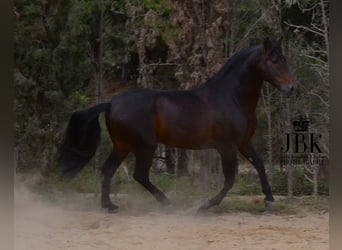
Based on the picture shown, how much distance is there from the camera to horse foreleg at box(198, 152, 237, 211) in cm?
602

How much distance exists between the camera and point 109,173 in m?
6.05

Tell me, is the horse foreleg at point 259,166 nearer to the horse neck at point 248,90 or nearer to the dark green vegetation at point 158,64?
the dark green vegetation at point 158,64

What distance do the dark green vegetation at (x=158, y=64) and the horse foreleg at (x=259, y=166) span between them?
0.44ft

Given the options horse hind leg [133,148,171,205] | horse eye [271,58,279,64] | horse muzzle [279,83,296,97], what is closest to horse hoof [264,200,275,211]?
horse hind leg [133,148,171,205]

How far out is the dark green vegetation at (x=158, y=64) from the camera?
6.27 m

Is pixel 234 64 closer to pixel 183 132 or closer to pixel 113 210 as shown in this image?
pixel 183 132

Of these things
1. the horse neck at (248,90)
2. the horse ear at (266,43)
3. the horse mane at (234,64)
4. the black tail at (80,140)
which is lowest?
the black tail at (80,140)

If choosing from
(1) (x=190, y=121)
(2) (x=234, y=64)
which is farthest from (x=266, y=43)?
(1) (x=190, y=121)

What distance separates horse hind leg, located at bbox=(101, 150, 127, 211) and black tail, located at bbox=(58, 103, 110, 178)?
0.61 feet

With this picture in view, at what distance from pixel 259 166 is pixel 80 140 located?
1.78 meters

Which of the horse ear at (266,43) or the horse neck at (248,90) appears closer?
the horse ear at (266,43)

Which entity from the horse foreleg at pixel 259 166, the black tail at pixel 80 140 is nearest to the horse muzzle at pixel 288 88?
the horse foreleg at pixel 259 166

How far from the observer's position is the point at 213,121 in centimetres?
607

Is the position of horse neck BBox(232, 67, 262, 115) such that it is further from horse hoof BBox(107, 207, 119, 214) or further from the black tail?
horse hoof BBox(107, 207, 119, 214)
